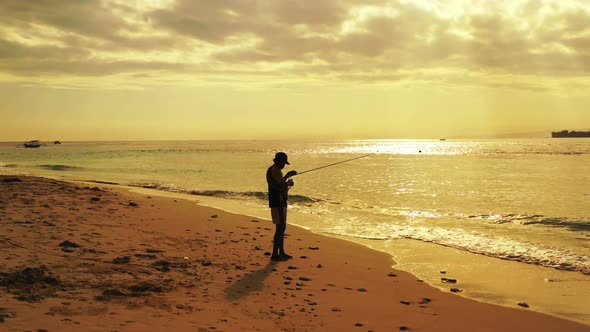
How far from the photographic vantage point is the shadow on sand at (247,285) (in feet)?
22.6

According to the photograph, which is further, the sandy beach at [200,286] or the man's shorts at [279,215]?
the man's shorts at [279,215]

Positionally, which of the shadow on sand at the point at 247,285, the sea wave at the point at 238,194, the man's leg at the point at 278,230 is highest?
the man's leg at the point at 278,230

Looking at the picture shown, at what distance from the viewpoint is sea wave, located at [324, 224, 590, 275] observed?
10.6 m

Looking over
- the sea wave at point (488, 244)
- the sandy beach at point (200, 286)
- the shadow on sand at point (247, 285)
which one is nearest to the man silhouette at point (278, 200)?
the sandy beach at point (200, 286)

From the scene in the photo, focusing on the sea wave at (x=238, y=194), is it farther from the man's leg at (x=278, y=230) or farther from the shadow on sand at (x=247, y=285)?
the shadow on sand at (x=247, y=285)

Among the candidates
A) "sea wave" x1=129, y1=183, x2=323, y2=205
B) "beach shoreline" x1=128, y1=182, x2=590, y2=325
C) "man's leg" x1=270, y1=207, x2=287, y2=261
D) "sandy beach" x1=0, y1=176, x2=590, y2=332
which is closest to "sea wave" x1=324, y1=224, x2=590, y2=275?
"beach shoreline" x1=128, y1=182, x2=590, y2=325

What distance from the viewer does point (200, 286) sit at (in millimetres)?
7051

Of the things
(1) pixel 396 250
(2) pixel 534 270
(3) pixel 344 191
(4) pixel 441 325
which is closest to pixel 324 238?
(1) pixel 396 250

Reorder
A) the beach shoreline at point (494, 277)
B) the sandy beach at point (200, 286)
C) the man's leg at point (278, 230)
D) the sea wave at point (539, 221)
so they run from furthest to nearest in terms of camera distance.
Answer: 1. the sea wave at point (539, 221)
2. the man's leg at point (278, 230)
3. the beach shoreline at point (494, 277)
4. the sandy beach at point (200, 286)

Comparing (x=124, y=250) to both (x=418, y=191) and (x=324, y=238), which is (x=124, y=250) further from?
(x=418, y=191)

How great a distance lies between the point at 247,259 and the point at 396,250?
168 inches

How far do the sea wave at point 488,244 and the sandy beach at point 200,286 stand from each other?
103 inches

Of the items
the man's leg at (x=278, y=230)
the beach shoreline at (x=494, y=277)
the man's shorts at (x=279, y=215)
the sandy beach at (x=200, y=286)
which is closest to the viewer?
the sandy beach at (x=200, y=286)

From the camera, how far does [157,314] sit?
5.60 m
